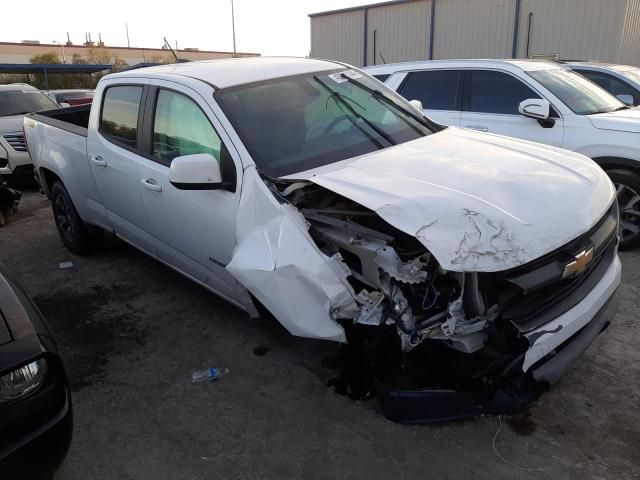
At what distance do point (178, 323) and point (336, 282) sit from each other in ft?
6.26

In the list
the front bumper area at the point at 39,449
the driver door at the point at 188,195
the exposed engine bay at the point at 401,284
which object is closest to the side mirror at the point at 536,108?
the exposed engine bay at the point at 401,284

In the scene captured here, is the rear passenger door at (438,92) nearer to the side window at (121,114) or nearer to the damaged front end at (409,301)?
the side window at (121,114)

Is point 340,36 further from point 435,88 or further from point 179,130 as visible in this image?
point 179,130

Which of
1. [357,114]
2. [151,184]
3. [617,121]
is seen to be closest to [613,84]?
[617,121]

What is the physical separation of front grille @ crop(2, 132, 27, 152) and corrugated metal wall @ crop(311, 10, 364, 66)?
17.3 m

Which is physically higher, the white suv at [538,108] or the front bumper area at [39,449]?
the white suv at [538,108]

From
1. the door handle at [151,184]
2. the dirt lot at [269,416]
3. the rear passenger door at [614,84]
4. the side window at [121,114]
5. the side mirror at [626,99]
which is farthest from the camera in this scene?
the rear passenger door at [614,84]

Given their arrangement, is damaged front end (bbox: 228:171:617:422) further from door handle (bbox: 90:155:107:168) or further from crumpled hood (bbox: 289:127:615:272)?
door handle (bbox: 90:155:107:168)

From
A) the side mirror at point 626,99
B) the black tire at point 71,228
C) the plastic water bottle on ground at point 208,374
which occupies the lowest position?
the plastic water bottle on ground at point 208,374

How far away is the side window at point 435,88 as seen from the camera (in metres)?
6.14

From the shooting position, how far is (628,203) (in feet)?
16.1

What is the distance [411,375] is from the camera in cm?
290

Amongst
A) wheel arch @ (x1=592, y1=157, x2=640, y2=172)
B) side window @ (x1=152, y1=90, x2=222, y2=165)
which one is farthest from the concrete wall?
Result: side window @ (x1=152, y1=90, x2=222, y2=165)

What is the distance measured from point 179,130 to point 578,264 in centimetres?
262
